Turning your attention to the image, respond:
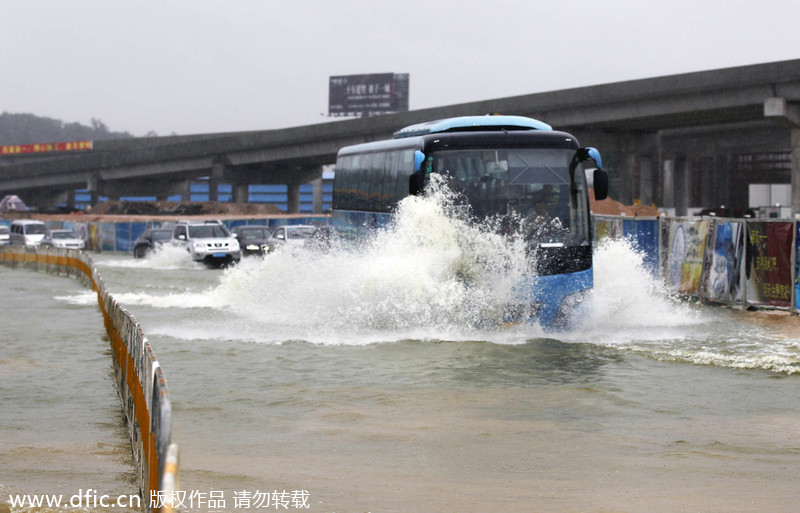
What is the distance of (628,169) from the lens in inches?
2717

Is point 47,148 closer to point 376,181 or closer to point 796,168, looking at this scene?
point 796,168

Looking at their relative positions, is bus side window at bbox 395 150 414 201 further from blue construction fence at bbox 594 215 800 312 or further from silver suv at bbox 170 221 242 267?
silver suv at bbox 170 221 242 267

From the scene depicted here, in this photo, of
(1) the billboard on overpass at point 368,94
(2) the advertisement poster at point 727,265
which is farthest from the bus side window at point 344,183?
(1) the billboard on overpass at point 368,94

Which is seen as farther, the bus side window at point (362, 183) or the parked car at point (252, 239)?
the parked car at point (252, 239)

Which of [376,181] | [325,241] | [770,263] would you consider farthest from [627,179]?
[376,181]

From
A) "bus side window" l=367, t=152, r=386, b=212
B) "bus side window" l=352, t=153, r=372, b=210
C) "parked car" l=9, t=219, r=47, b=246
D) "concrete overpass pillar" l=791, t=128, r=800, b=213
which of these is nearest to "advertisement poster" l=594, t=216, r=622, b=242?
"bus side window" l=352, t=153, r=372, b=210

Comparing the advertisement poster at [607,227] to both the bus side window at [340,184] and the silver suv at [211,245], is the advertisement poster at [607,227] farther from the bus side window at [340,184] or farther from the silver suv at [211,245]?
the silver suv at [211,245]

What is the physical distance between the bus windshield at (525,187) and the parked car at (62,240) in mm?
42169

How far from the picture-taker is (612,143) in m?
68.0

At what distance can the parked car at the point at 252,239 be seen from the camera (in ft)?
145

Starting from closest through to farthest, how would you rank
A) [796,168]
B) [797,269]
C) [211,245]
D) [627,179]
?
[797,269], [211,245], [796,168], [627,179]

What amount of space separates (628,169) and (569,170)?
5262 cm

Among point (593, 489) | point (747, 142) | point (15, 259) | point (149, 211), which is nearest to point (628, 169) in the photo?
point (747, 142)

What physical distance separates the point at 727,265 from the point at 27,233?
44.8 metres
